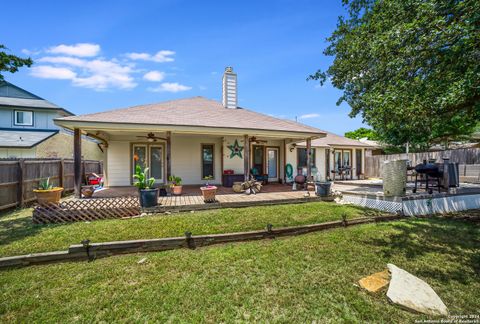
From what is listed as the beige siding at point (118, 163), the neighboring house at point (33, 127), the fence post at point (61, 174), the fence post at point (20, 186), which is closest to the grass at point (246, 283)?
the fence post at point (20, 186)

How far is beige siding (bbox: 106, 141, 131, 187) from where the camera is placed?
33.1ft

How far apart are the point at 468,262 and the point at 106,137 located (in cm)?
1241

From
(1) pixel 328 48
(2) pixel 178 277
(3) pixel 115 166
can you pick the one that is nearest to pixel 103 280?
(2) pixel 178 277

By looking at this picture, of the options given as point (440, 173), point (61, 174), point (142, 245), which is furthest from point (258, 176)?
point (61, 174)

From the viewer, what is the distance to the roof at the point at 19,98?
1917 centimetres

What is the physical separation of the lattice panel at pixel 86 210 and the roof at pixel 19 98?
20436mm

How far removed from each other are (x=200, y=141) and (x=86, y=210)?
6.10 meters

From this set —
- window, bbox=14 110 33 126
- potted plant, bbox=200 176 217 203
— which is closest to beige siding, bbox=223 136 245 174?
potted plant, bbox=200 176 217 203

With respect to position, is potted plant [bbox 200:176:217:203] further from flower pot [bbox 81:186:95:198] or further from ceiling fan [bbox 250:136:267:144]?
ceiling fan [bbox 250:136:267:144]

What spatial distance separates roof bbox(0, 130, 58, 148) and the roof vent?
577 inches

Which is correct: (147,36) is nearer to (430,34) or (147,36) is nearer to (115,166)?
(115,166)

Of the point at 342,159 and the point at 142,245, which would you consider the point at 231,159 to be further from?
the point at 342,159

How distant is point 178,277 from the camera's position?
129 inches

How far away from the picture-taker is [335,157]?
15.5 meters
